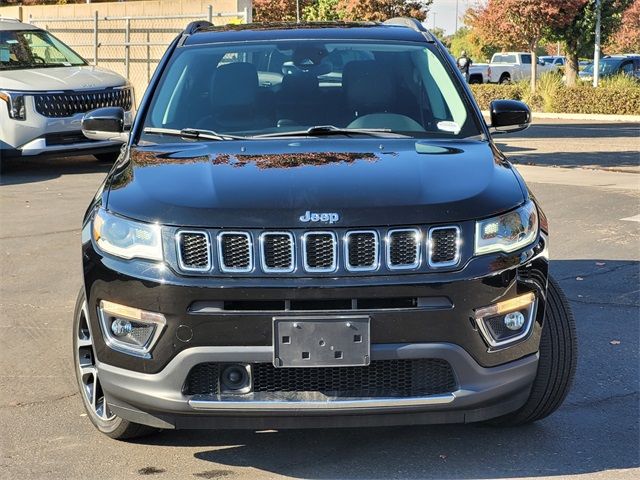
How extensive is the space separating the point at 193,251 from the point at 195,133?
4.23 feet

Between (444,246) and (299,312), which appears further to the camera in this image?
(444,246)

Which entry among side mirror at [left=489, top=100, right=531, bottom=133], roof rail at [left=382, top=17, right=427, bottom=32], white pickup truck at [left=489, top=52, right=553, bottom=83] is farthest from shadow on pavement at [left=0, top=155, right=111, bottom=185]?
white pickup truck at [left=489, top=52, right=553, bottom=83]

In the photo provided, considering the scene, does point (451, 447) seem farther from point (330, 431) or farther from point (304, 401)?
point (304, 401)

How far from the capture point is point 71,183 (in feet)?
43.1

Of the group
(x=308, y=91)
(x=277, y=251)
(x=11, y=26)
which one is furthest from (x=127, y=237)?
(x=11, y=26)

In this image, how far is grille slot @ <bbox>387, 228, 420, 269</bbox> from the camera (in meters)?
3.85

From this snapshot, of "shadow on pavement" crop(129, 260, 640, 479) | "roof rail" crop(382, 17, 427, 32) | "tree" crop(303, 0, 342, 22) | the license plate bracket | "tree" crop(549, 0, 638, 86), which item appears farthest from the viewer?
"tree" crop(303, 0, 342, 22)

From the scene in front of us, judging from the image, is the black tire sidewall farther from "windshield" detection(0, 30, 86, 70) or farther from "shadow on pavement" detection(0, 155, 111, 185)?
"windshield" detection(0, 30, 86, 70)

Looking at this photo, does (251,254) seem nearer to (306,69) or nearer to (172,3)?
(306,69)

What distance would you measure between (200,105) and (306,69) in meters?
0.58

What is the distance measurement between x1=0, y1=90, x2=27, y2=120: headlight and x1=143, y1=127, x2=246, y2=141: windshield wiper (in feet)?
28.2

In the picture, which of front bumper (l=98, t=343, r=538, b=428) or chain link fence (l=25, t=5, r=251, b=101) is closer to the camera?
front bumper (l=98, t=343, r=538, b=428)

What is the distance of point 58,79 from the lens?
1377 centimetres

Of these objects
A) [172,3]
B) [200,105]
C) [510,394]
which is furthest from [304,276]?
[172,3]
